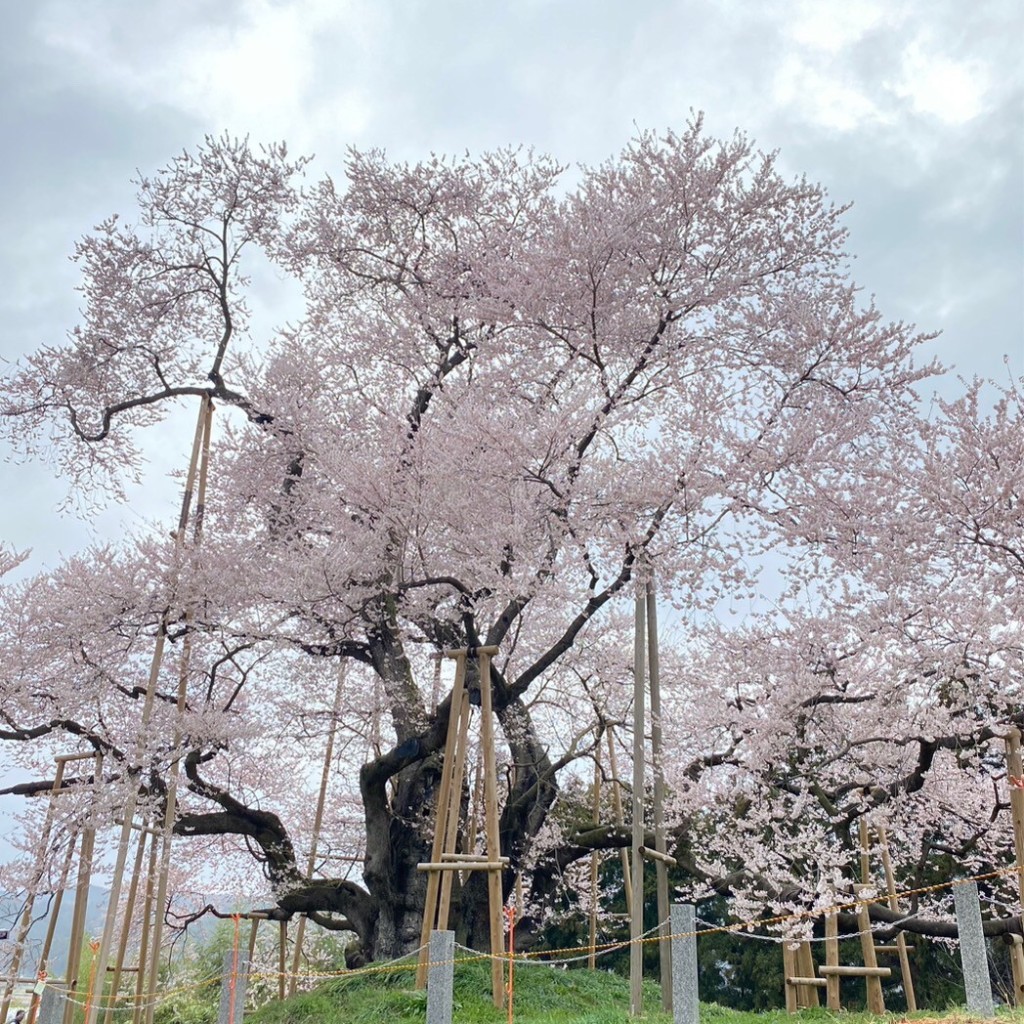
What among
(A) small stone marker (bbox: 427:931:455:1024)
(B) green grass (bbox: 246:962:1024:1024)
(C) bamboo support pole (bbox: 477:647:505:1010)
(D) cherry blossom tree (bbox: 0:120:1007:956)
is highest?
(D) cherry blossom tree (bbox: 0:120:1007:956)

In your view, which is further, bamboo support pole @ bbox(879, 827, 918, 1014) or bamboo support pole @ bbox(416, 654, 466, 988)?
bamboo support pole @ bbox(879, 827, 918, 1014)

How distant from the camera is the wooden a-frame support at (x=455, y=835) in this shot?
247 inches

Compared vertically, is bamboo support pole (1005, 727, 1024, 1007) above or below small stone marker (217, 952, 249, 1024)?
above

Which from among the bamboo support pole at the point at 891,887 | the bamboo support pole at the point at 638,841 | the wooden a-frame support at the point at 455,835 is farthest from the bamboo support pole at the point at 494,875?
the bamboo support pole at the point at 891,887

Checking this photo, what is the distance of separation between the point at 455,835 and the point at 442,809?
0.20 meters

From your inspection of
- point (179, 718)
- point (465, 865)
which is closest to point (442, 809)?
point (465, 865)

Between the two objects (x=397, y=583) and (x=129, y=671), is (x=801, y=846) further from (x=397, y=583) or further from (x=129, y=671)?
(x=129, y=671)

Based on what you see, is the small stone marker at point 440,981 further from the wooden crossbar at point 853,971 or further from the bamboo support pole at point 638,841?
the wooden crossbar at point 853,971

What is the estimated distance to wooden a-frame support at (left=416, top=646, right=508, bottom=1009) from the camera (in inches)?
247

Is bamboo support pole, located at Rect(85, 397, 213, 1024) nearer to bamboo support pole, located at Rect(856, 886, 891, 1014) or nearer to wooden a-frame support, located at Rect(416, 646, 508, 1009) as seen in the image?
wooden a-frame support, located at Rect(416, 646, 508, 1009)

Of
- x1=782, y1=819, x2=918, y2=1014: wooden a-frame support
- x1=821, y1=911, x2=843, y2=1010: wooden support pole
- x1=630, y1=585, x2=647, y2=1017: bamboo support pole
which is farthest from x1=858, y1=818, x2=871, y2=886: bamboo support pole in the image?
x1=630, y1=585, x2=647, y2=1017: bamboo support pole

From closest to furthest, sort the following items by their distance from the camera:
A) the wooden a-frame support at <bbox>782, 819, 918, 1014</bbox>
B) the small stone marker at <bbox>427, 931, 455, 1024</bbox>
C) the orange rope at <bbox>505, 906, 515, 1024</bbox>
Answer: the small stone marker at <bbox>427, 931, 455, 1024</bbox>
the orange rope at <bbox>505, 906, 515, 1024</bbox>
the wooden a-frame support at <bbox>782, 819, 918, 1014</bbox>

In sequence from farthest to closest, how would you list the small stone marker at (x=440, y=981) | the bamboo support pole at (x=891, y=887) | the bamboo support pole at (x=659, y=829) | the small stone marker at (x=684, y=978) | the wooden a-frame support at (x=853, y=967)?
the bamboo support pole at (x=891, y=887)
the wooden a-frame support at (x=853, y=967)
the bamboo support pole at (x=659, y=829)
the small stone marker at (x=440, y=981)
the small stone marker at (x=684, y=978)

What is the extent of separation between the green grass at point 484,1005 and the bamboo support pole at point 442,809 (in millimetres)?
320
